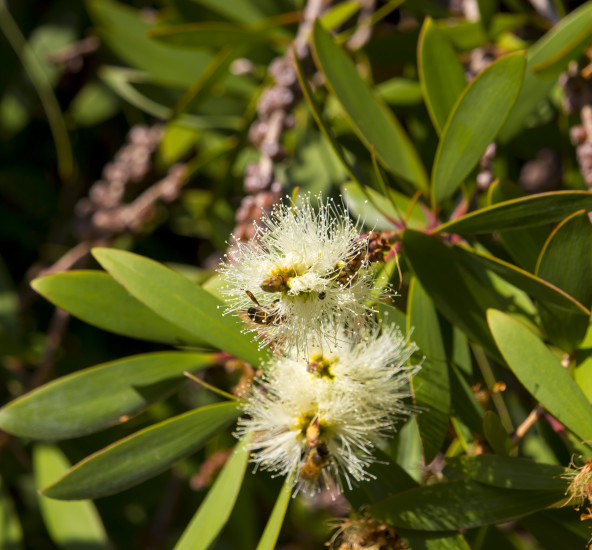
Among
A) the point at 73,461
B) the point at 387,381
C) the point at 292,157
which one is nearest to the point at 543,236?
the point at 387,381

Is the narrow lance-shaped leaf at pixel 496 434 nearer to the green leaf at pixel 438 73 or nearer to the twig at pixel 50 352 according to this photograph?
the green leaf at pixel 438 73

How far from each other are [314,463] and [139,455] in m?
0.30

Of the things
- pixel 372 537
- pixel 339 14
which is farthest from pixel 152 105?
pixel 372 537

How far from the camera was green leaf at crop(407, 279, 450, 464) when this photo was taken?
0.90 m

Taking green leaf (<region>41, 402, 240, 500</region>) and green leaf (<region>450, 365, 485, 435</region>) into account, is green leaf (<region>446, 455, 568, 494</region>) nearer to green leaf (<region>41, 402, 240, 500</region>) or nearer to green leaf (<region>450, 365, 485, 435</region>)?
green leaf (<region>450, 365, 485, 435</region>)

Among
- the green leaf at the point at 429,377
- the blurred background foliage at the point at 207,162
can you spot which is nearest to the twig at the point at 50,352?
the blurred background foliage at the point at 207,162

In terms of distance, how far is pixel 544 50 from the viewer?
115cm

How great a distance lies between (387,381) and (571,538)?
1.23 feet

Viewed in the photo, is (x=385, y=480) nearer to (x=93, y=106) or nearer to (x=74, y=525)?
(x=74, y=525)

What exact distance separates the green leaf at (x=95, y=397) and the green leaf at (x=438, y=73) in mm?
639

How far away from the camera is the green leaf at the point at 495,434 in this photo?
0.91m

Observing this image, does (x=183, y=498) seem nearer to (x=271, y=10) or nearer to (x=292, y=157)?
(x=292, y=157)

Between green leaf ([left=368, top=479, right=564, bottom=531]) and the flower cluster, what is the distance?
74mm

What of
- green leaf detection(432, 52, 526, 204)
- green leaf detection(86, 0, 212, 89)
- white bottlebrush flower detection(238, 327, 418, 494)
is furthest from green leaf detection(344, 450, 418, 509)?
green leaf detection(86, 0, 212, 89)
